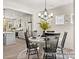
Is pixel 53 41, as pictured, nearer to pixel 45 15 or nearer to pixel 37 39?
pixel 37 39

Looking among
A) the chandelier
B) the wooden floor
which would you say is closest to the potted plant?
the chandelier

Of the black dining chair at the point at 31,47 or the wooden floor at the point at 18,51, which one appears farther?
the wooden floor at the point at 18,51

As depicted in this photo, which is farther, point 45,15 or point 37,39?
point 45,15

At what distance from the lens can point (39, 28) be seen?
364cm

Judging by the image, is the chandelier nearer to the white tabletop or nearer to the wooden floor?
the white tabletop

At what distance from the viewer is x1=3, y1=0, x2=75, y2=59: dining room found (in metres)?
3.15

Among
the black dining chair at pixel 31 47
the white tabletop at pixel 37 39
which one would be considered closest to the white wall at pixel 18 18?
the black dining chair at pixel 31 47

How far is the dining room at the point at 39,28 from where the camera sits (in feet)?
10.3

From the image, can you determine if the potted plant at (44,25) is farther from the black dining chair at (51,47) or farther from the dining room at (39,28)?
the black dining chair at (51,47)

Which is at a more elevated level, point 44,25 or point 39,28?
point 44,25

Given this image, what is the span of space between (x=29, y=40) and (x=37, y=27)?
1.70ft

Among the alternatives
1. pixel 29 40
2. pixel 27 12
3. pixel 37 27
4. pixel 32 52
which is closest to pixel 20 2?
pixel 27 12

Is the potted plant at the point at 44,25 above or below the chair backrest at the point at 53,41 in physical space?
above

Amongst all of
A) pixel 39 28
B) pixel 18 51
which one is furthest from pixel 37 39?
pixel 18 51
